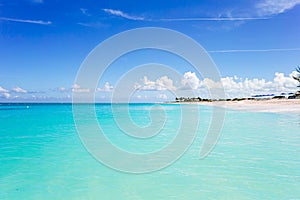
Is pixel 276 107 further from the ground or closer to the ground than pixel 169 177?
further from the ground

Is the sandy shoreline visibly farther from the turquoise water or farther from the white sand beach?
the turquoise water

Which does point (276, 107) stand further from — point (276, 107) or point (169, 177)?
point (169, 177)

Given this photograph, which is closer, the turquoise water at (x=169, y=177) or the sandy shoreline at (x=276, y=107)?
the turquoise water at (x=169, y=177)

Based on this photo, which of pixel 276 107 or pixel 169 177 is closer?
pixel 169 177

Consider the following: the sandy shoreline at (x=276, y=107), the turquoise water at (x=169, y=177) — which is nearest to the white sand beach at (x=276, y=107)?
the sandy shoreline at (x=276, y=107)

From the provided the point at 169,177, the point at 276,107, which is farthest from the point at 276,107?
the point at 169,177

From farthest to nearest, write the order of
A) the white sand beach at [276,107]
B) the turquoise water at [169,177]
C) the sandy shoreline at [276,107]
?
the white sand beach at [276,107] < the sandy shoreline at [276,107] < the turquoise water at [169,177]

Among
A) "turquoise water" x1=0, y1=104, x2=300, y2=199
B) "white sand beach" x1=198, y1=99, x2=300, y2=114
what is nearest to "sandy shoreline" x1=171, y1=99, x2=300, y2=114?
"white sand beach" x1=198, y1=99, x2=300, y2=114

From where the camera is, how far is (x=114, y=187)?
5383 millimetres

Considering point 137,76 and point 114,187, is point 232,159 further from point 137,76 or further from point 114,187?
point 137,76

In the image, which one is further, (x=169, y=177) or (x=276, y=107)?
(x=276, y=107)

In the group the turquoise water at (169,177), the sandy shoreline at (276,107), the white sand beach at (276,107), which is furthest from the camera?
the white sand beach at (276,107)

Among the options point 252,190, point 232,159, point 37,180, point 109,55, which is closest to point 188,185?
point 252,190

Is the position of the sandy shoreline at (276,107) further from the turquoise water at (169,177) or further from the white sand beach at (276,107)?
the turquoise water at (169,177)
